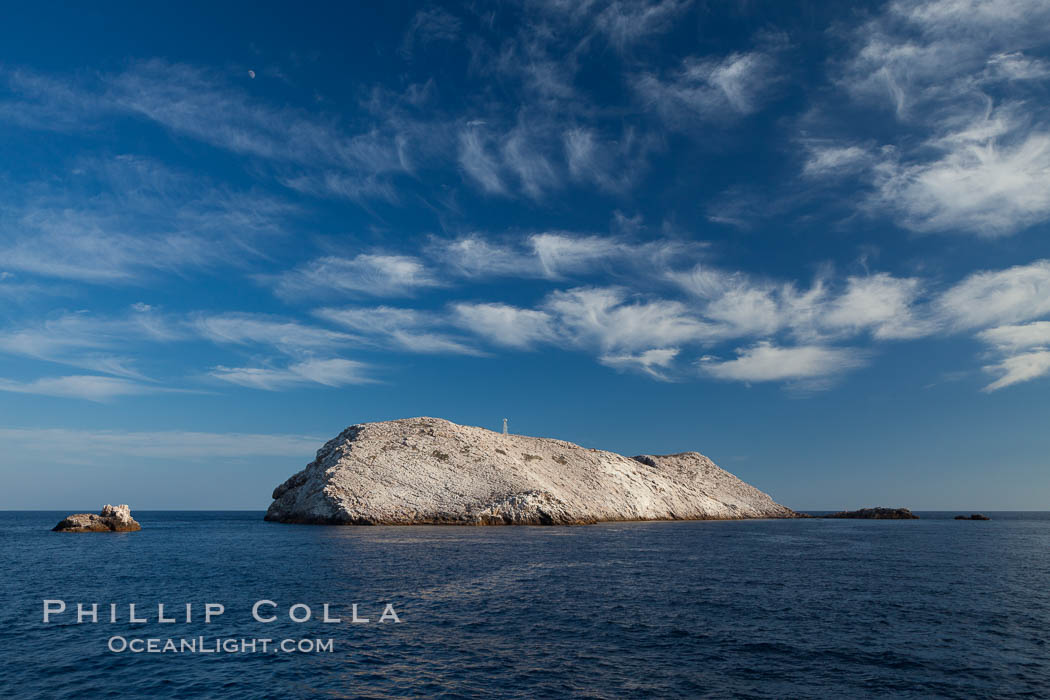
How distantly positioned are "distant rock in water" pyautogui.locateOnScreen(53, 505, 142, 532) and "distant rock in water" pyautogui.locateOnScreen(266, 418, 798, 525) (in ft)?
79.7

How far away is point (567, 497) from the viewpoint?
359ft

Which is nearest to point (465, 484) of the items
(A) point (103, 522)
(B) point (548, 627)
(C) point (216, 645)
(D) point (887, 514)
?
(A) point (103, 522)

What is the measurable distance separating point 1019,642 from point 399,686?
2603 centimetres

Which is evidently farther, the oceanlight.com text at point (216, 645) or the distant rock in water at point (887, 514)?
the distant rock in water at point (887, 514)

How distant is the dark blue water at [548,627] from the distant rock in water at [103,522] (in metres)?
45.6

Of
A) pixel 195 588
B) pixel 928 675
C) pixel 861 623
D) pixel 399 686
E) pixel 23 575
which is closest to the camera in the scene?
pixel 399 686

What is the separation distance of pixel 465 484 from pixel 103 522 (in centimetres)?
5914

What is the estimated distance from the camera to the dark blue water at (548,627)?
1900 cm

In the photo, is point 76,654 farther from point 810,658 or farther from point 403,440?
point 403,440

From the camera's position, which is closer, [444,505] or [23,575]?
[23,575]

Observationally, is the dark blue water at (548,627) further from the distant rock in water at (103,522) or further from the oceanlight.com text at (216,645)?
the distant rock in water at (103,522)

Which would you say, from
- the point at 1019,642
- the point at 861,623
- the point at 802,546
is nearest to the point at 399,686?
the point at 861,623

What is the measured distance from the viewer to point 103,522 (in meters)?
92.9

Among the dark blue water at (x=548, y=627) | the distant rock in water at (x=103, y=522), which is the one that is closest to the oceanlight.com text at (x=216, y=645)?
the dark blue water at (x=548, y=627)
